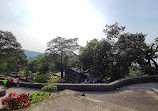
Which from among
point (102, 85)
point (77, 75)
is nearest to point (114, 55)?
point (102, 85)

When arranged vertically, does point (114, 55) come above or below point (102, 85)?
above

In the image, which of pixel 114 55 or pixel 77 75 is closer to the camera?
pixel 114 55

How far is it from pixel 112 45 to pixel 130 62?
11.8 ft

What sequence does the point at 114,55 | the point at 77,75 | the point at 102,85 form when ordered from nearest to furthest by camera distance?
1. the point at 102,85
2. the point at 114,55
3. the point at 77,75

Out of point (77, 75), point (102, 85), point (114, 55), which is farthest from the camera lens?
point (77, 75)

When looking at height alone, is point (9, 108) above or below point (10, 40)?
below

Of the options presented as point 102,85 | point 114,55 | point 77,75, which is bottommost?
point 102,85

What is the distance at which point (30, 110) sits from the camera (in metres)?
3.48

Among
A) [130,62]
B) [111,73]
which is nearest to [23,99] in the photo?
[111,73]

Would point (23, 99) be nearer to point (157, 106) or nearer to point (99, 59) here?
point (157, 106)

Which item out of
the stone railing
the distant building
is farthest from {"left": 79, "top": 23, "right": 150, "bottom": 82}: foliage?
the distant building

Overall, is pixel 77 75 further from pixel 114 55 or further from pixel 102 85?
pixel 102 85

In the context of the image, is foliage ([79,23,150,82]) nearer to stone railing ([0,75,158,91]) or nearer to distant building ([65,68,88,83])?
stone railing ([0,75,158,91])

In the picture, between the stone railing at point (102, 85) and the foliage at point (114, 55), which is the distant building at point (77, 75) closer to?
the foliage at point (114, 55)
